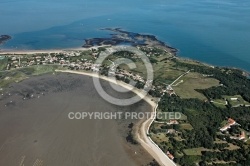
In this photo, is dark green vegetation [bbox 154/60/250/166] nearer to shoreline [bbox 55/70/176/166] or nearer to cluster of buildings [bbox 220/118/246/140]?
cluster of buildings [bbox 220/118/246/140]

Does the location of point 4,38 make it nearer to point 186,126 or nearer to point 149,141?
point 149,141

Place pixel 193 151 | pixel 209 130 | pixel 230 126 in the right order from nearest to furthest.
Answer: pixel 193 151 → pixel 209 130 → pixel 230 126

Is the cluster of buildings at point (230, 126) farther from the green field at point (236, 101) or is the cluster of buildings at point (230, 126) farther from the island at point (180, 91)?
the green field at point (236, 101)

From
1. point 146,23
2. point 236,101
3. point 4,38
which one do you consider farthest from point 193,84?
point 4,38

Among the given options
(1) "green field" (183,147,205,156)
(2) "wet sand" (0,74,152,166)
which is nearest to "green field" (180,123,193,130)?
(1) "green field" (183,147,205,156)

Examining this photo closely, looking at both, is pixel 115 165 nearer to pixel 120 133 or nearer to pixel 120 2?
pixel 120 133

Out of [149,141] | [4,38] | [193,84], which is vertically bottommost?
[149,141]
